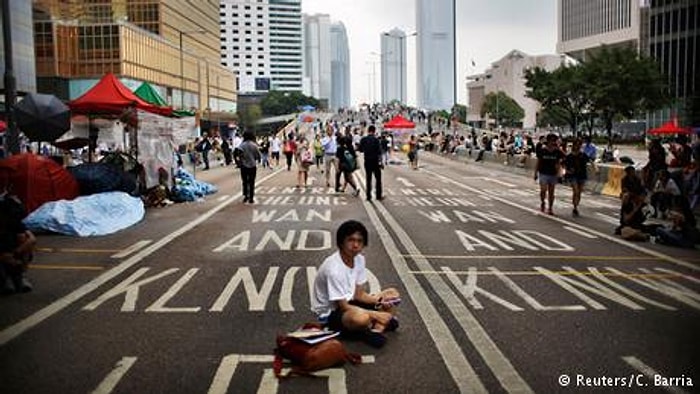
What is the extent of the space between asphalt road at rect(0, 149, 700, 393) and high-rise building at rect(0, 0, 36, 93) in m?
60.7

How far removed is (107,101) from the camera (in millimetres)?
17703

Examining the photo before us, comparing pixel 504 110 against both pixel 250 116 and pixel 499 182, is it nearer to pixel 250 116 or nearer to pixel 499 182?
pixel 250 116

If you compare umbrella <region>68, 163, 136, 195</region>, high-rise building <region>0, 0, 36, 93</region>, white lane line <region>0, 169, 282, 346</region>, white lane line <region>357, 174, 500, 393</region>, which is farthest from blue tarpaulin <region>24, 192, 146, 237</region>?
high-rise building <region>0, 0, 36, 93</region>

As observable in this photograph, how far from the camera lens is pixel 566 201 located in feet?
65.5

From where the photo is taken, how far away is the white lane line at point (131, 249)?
11.1 metres

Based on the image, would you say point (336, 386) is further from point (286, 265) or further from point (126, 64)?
point (126, 64)

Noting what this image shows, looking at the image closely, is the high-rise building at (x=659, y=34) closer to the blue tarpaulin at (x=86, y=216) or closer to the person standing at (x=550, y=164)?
the person standing at (x=550, y=164)

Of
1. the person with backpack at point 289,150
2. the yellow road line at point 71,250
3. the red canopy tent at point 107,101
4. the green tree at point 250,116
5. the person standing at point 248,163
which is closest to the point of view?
the yellow road line at point 71,250

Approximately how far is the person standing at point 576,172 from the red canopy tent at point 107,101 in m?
9.93

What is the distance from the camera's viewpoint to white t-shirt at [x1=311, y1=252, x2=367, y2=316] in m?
6.44

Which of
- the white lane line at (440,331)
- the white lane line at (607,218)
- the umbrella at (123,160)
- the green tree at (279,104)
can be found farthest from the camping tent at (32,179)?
the green tree at (279,104)

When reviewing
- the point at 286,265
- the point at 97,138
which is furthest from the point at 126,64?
the point at 286,265

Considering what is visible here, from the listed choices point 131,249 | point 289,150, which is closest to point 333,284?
point 131,249

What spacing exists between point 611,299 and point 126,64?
89.9 metres
